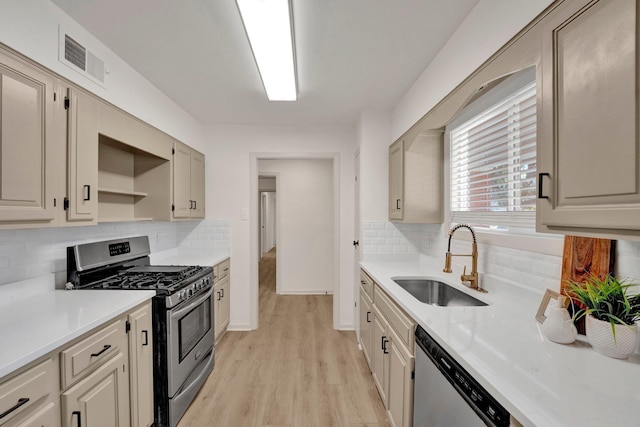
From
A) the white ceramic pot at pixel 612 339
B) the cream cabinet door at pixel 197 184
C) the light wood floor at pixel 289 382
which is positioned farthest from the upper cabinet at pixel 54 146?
the white ceramic pot at pixel 612 339

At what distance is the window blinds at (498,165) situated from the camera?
1516 mm

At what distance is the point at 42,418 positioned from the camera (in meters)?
1.07

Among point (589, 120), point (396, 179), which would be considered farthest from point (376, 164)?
point (589, 120)

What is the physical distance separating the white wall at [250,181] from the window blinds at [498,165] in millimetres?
1335

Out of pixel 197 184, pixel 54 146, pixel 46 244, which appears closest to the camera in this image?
pixel 54 146

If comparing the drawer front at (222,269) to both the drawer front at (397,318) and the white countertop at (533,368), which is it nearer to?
the drawer front at (397,318)

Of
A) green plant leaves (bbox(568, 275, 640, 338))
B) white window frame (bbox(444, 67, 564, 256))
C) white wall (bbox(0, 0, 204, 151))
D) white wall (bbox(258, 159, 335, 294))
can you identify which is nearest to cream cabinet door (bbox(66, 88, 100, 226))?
white wall (bbox(0, 0, 204, 151))

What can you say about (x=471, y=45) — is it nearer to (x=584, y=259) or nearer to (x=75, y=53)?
(x=584, y=259)

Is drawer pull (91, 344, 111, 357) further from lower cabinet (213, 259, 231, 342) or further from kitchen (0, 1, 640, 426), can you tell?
lower cabinet (213, 259, 231, 342)

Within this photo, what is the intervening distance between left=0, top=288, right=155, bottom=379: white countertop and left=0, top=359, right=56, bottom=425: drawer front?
0.20 ft

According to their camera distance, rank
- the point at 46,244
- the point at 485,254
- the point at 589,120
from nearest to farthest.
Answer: the point at 589,120 → the point at 46,244 → the point at 485,254

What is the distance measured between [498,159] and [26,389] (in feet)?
8.28

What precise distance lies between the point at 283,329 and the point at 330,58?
115 inches

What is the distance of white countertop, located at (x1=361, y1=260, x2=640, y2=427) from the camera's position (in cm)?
68
